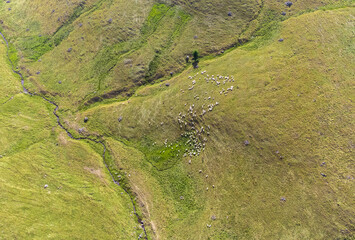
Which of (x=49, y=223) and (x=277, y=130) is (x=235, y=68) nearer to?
(x=277, y=130)

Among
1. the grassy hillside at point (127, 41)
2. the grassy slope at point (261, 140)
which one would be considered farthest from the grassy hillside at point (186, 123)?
the grassy hillside at point (127, 41)

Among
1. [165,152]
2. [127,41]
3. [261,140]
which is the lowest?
[165,152]

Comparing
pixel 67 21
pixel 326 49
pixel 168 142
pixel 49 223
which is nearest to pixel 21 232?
pixel 49 223

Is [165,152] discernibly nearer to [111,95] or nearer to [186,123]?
[186,123]

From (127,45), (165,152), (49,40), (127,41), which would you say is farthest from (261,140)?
(49,40)

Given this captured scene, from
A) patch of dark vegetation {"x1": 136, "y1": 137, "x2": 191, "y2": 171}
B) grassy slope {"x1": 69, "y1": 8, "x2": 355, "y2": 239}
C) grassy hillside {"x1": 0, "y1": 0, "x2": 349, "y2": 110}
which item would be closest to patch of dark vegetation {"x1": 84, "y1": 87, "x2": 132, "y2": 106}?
grassy hillside {"x1": 0, "y1": 0, "x2": 349, "y2": 110}

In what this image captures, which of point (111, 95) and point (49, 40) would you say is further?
point (49, 40)

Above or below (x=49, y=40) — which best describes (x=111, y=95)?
below

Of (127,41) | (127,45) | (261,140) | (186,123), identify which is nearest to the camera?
(261,140)
